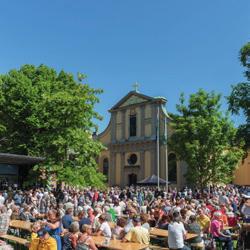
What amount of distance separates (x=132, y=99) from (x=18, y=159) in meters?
22.3

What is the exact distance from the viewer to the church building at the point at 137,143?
3697cm

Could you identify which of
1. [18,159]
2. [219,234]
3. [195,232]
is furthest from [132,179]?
[195,232]

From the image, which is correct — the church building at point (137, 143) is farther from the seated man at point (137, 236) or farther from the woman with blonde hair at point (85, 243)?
the woman with blonde hair at point (85, 243)

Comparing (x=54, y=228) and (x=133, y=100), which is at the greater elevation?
(x=133, y=100)

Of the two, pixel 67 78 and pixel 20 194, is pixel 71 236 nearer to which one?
pixel 20 194

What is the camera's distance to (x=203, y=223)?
37.8ft

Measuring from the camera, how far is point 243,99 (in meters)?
24.7

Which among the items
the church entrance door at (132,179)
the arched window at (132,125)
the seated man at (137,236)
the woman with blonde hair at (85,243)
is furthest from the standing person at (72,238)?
the arched window at (132,125)

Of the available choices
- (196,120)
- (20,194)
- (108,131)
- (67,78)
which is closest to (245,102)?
(196,120)

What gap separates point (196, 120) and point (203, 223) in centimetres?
1857

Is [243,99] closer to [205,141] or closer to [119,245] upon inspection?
[205,141]

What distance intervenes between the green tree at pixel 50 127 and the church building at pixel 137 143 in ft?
40.9

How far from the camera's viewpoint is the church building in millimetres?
36969

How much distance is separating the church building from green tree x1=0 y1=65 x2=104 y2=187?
1246cm
